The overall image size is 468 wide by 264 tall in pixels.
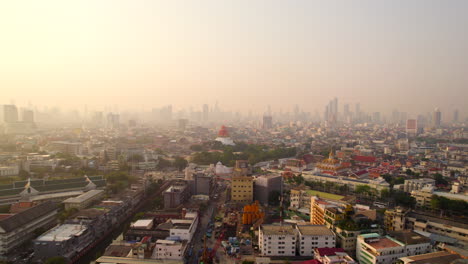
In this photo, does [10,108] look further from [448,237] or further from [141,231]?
[448,237]

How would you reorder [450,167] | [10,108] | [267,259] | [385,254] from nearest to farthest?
[385,254]
[267,259]
[450,167]
[10,108]

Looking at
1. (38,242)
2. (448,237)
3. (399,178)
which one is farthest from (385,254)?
(399,178)

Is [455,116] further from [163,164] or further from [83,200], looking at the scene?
[83,200]

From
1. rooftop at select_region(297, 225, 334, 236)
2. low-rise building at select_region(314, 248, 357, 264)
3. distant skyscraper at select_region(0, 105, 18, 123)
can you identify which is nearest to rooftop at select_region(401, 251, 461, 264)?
low-rise building at select_region(314, 248, 357, 264)

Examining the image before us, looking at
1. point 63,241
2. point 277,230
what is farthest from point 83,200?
point 277,230

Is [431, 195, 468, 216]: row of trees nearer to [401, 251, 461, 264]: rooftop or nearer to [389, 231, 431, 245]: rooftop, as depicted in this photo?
[389, 231, 431, 245]: rooftop

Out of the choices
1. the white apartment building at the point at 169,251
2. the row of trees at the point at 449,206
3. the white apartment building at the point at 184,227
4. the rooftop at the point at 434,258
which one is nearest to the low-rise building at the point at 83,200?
the white apartment building at the point at 184,227
